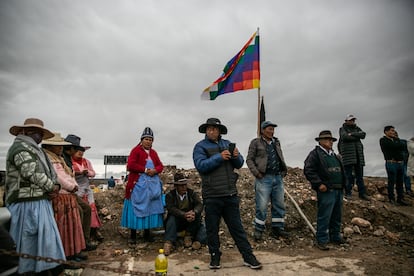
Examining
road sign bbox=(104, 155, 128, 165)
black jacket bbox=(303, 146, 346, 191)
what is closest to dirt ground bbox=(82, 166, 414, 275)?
black jacket bbox=(303, 146, 346, 191)

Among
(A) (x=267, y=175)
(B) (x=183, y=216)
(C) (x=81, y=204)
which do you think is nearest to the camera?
(C) (x=81, y=204)

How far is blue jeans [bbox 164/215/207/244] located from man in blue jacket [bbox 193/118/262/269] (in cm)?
128

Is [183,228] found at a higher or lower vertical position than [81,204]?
lower

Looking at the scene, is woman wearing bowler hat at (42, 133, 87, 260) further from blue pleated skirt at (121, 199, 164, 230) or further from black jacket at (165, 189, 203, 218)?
black jacket at (165, 189, 203, 218)

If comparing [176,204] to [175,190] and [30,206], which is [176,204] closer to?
[175,190]

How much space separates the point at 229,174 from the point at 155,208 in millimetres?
2120

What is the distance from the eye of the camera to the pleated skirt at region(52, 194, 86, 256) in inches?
170

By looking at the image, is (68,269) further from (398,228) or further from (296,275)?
(398,228)

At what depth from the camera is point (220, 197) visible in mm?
4461

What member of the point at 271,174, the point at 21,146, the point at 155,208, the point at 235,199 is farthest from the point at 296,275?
the point at 21,146

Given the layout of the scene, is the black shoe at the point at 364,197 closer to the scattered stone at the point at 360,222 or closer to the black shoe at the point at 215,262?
the scattered stone at the point at 360,222

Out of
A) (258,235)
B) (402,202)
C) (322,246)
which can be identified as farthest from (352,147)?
(258,235)

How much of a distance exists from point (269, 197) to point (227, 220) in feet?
5.56

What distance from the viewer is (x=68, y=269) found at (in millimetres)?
4219
